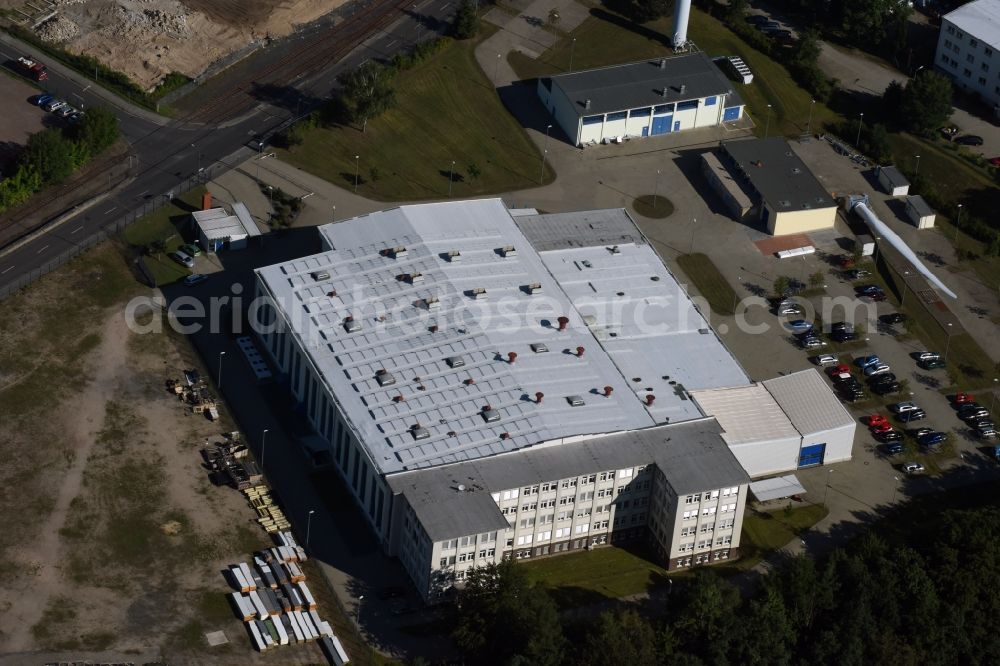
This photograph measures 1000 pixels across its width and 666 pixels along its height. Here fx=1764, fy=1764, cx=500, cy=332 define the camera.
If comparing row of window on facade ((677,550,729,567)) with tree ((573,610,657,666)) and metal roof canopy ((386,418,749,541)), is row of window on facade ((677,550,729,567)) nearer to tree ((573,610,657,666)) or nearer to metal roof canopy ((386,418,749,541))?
metal roof canopy ((386,418,749,541))

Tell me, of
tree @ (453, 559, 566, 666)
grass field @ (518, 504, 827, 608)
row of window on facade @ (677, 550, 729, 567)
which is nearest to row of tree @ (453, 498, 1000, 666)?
tree @ (453, 559, 566, 666)

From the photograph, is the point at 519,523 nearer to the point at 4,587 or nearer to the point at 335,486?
the point at 335,486

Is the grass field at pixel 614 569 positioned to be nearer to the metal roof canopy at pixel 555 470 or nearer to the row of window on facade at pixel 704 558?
the row of window on facade at pixel 704 558

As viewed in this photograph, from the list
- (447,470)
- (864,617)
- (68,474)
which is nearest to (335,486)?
(447,470)

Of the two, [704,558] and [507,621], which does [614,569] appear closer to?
[704,558]

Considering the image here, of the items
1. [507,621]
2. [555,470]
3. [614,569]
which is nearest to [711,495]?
[614,569]

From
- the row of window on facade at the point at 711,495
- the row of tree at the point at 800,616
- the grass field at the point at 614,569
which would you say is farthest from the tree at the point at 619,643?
the row of window on facade at the point at 711,495
